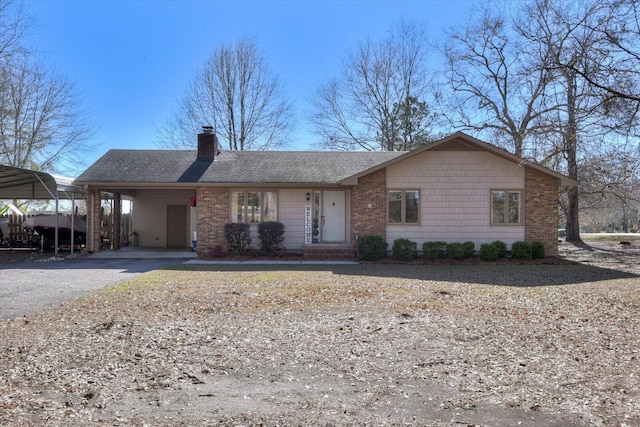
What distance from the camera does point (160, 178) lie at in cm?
1619

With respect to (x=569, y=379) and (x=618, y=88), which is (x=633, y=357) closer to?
(x=569, y=379)

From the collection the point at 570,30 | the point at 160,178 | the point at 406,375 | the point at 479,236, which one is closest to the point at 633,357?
the point at 406,375

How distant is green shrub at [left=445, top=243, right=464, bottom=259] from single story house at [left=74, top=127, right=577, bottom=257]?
18.6 inches

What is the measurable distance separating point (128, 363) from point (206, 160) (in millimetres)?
14544

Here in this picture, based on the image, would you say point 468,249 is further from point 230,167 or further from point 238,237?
point 230,167

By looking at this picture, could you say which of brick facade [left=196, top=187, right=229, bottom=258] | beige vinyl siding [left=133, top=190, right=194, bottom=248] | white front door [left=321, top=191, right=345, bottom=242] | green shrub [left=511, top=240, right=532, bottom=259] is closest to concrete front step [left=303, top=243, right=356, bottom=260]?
white front door [left=321, top=191, right=345, bottom=242]

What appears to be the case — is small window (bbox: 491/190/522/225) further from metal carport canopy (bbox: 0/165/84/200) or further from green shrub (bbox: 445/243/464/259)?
metal carport canopy (bbox: 0/165/84/200)

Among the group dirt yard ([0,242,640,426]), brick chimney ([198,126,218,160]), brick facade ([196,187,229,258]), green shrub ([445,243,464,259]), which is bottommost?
dirt yard ([0,242,640,426])

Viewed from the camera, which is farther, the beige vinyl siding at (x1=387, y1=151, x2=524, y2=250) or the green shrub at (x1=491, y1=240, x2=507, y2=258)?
the beige vinyl siding at (x1=387, y1=151, x2=524, y2=250)

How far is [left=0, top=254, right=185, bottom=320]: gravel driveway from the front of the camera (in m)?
7.68

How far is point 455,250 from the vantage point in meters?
14.9

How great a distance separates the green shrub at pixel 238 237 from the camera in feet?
51.7

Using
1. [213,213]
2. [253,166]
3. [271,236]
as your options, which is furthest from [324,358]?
[253,166]

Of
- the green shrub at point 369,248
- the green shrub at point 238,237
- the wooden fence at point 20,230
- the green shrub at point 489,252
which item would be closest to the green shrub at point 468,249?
the green shrub at point 489,252
